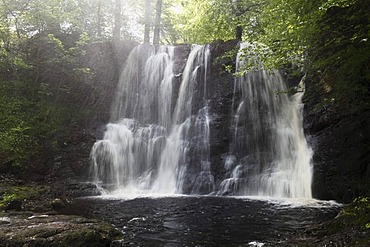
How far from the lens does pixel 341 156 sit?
36.4ft

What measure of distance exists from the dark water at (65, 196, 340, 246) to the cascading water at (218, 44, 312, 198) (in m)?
2.06

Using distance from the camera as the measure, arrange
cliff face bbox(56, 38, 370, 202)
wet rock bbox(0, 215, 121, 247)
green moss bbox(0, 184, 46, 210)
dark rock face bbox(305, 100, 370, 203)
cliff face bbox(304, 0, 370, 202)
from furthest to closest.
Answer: cliff face bbox(56, 38, 370, 202)
dark rock face bbox(305, 100, 370, 203)
green moss bbox(0, 184, 46, 210)
cliff face bbox(304, 0, 370, 202)
wet rock bbox(0, 215, 121, 247)

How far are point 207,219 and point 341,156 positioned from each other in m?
6.45

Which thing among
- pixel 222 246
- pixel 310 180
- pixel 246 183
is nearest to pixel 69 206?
pixel 222 246

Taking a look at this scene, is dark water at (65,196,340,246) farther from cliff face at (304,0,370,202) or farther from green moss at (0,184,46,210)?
green moss at (0,184,46,210)

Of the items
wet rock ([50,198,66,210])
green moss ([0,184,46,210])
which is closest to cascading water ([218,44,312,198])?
wet rock ([50,198,66,210])

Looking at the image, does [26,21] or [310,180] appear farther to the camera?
[26,21]

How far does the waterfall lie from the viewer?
13.2 metres

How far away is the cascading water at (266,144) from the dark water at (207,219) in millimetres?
2055

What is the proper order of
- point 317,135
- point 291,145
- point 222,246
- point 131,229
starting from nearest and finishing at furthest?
point 222,246
point 131,229
point 317,135
point 291,145

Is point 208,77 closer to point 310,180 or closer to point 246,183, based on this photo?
point 246,183

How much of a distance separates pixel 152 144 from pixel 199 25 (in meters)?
8.56

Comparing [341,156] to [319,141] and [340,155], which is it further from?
[319,141]

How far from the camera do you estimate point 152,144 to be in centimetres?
1577
